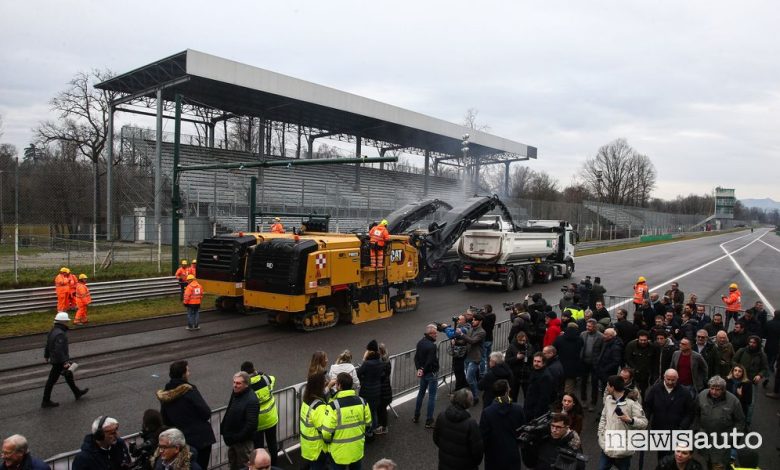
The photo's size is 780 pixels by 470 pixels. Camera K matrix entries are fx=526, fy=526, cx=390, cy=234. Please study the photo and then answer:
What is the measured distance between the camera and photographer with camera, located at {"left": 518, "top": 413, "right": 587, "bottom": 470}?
15.1 ft

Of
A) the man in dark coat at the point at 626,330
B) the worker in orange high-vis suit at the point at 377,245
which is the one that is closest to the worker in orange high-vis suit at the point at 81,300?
the worker in orange high-vis suit at the point at 377,245

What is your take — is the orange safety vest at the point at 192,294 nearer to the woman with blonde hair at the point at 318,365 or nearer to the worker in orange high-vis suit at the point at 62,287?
the worker in orange high-vis suit at the point at 62,287

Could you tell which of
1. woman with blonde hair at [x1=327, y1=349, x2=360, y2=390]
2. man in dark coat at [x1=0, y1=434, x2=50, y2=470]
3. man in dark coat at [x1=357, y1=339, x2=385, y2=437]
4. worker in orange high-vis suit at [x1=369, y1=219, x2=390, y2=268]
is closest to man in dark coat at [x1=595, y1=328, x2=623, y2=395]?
man in dark coat at [x1=357, y1=339, x2=385, y2=437]

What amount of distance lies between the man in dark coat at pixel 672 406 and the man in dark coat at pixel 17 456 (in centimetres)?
622

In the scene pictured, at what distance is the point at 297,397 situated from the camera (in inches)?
269

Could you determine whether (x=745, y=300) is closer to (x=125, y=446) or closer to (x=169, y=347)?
(x=169, y=347)

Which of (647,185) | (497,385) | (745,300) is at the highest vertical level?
(647,185)

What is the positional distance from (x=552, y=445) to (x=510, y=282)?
17003 millimetres

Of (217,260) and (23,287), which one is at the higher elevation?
(217,260)

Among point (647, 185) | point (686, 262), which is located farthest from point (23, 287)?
point (647, 185)

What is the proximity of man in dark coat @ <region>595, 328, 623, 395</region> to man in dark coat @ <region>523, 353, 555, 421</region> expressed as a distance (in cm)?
162

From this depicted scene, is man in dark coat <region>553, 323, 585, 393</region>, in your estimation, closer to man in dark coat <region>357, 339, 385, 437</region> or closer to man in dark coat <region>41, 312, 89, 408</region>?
man in dark coat <region>357, 339, 385, 437</region>

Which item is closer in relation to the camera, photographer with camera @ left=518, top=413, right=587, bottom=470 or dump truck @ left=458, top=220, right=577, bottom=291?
photographer with camera @ left=518, top=413, right=587, bottom=470

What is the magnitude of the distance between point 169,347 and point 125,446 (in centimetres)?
769
